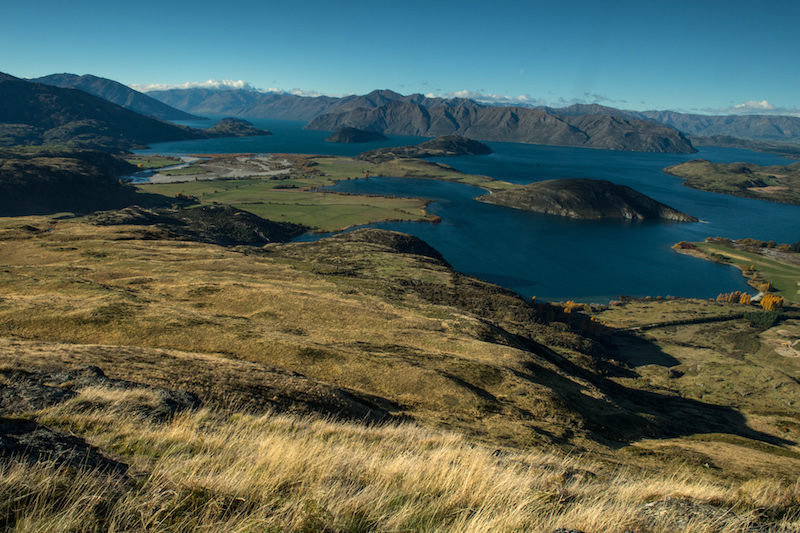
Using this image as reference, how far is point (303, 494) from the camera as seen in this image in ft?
26.9

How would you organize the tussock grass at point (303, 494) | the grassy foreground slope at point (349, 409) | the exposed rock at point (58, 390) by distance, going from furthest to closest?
the exposed rock at point (58, 390) → the grassy foreground slope at point (349, 409) → the tussock grass at point (303, 494)

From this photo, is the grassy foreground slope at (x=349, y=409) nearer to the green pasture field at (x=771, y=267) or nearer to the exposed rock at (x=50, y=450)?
the exposed rock at (x=50, y=450)

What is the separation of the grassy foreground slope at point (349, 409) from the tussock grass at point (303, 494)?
0.17 feet

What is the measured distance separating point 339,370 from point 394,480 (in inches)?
843

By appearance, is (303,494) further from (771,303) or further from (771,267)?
(771,267)

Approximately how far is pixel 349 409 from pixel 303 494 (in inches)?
560

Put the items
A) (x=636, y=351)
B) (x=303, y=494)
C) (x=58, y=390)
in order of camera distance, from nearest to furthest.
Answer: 1. (x=303, y=494)
2. (x=58, y=390)
3. (x=636, y=351)

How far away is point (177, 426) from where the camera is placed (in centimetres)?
1274

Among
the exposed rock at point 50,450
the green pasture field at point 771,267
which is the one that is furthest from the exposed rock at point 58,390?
the green pasture field at point 771,267

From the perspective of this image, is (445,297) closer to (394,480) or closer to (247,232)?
(394,480)

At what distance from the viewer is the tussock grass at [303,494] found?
21.6 feet

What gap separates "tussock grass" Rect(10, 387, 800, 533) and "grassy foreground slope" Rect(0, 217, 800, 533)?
52mm

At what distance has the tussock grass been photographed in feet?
21.6

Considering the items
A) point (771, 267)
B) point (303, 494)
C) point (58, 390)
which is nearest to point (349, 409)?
point (58, 390)
